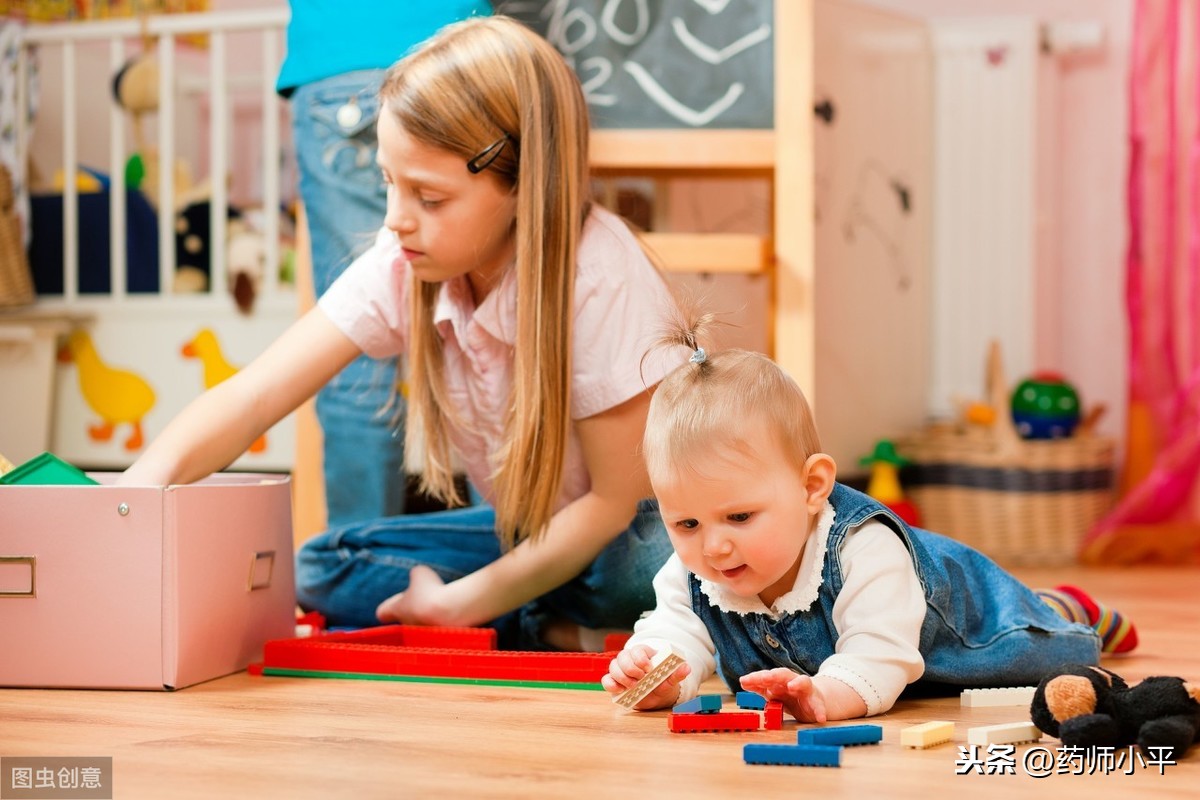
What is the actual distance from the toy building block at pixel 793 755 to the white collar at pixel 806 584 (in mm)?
176

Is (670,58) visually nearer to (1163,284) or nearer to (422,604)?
(422,604)

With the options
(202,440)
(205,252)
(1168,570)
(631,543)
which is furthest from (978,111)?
(202,440)

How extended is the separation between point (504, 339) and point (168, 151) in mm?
1351

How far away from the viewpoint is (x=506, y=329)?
4.17 feet

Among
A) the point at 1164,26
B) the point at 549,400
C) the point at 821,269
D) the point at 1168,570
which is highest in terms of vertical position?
the point at 1164,26

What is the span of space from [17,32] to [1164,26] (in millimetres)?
1950

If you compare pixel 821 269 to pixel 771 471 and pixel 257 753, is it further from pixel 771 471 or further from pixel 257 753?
pixel 257 753

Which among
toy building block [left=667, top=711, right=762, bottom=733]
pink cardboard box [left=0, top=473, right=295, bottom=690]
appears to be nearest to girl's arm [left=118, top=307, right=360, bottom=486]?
pink cardboard box [left=0, top=473, right=295, bottom=690]

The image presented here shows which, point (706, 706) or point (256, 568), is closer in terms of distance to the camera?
point (706, 706)

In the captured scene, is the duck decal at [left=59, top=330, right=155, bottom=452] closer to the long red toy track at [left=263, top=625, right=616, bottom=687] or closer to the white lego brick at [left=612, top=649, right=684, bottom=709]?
the long red toy track at [left=263, top=625, right=616, bottom=687]

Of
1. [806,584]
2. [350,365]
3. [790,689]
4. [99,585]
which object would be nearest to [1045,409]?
[350,365]

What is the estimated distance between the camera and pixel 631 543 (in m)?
1.26

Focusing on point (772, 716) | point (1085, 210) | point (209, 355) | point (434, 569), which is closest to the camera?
point (772, 716)

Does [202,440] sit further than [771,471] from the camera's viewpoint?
Yes
